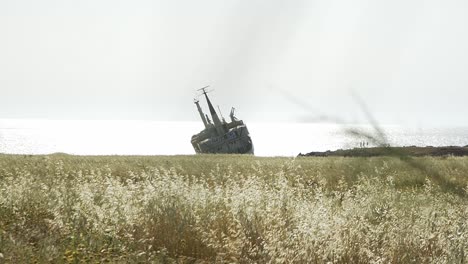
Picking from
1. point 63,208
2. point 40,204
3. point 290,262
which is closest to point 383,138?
point 290,262

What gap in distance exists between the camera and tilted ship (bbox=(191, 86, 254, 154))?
7556 centimetres

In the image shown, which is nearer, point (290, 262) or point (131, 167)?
point (290, 262)

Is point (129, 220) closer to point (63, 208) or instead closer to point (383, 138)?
point (63, 208)

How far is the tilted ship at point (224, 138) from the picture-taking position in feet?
248

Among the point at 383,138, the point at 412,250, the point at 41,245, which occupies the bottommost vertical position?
the point at 412,250

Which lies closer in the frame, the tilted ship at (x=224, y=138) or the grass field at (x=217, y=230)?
the grass field at (x=217, y=230)

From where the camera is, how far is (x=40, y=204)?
8.77 meters

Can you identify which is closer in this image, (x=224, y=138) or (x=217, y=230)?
(x=217, y=230)

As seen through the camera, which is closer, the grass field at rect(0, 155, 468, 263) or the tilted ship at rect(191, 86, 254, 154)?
the grass field at rect(0, 155, 468, 263)

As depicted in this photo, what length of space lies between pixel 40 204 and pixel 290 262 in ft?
19.0

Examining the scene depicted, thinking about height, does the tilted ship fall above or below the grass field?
above

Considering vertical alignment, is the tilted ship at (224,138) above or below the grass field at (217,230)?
above

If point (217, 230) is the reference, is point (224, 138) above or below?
above

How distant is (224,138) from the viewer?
76.4 metres
